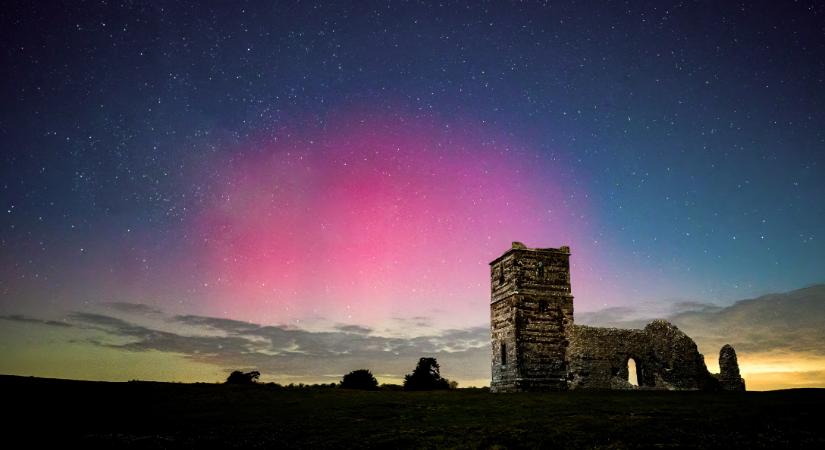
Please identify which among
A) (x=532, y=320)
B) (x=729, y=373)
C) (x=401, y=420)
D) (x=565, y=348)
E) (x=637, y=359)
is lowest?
(x=401, y=420)

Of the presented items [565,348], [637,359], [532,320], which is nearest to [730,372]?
[637,359]

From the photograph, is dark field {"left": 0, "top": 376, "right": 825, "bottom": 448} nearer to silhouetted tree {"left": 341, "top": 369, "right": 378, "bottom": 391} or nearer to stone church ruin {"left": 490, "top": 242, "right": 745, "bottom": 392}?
stone church ruin {"left": 490, "top": 242, "right": 745, "bottom": 392}

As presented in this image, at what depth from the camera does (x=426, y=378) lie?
47812 mm

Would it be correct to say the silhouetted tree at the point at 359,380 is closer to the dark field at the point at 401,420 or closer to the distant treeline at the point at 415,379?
the distant treeline at the point at 415,379

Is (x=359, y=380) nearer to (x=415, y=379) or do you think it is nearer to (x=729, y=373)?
(x=415, y=379)

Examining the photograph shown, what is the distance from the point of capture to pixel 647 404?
19844mm

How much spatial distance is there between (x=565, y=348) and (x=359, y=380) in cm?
2004

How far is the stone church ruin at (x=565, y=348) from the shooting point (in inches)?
1244

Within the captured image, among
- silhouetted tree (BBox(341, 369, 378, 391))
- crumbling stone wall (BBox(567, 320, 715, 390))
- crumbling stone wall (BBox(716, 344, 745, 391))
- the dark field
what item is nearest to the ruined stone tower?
crumbling stone wall (BBox(567, 320, 715, 390))

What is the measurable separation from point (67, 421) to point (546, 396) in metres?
20.9

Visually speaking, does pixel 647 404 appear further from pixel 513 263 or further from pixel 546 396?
pixel 513 263

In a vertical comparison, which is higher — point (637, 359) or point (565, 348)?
point (565, 348)

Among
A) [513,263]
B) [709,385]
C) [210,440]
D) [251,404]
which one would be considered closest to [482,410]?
[210,440]

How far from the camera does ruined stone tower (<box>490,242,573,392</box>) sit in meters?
31.7
